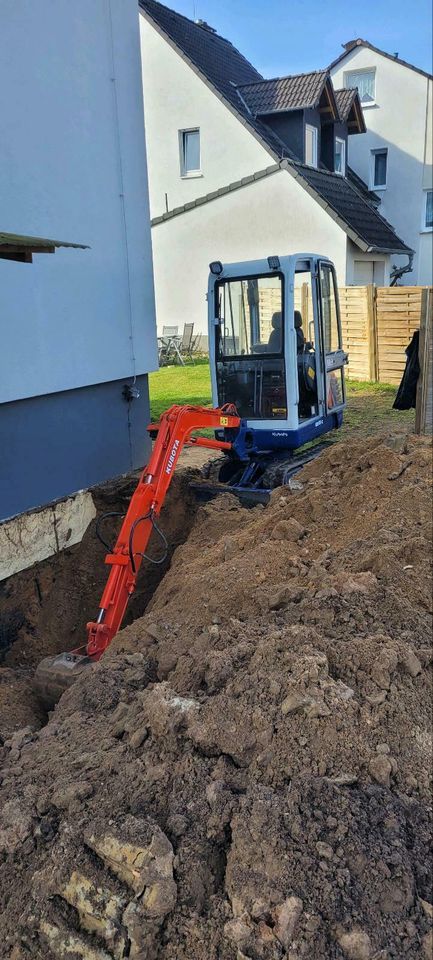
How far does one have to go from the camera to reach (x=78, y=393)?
23.0 ft

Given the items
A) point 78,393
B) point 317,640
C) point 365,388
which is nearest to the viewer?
point 317,640

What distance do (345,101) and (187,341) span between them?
839cm

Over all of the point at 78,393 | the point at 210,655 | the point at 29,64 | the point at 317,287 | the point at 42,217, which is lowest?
the point at 210,655

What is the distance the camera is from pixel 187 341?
1856 centimetres

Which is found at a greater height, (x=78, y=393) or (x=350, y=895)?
(x=78, y=393)

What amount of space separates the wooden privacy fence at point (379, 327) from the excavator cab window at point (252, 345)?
812 centimetres

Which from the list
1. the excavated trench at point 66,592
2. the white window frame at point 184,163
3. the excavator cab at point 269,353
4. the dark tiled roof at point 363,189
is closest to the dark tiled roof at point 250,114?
the dark tiled roof at point 363,189

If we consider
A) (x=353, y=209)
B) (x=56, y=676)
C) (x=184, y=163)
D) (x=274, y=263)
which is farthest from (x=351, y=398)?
(x=56, y=676)

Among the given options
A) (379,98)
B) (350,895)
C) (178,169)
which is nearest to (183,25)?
(178,169)

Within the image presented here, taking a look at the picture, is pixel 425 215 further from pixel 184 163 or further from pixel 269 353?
pixel 269 353

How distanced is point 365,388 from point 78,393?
8568 millimetres

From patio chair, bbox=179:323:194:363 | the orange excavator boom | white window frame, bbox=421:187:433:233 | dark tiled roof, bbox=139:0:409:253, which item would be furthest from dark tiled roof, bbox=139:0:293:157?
the orange excavator boom

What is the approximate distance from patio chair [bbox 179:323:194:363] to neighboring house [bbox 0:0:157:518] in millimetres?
10478

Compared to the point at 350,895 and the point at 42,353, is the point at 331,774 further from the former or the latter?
the point at 42,353
